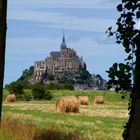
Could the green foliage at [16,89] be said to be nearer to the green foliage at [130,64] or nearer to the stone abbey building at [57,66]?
the green foliage at [130,64]

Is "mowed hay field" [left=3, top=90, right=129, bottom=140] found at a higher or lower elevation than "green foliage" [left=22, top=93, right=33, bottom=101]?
lower

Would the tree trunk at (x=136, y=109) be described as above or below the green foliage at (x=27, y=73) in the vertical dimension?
below

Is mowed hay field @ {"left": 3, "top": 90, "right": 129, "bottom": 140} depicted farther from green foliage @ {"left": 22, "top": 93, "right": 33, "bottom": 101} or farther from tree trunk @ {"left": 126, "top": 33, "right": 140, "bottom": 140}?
green foliage @ {"left": 22, "top": 93, "right": 33, "bottom": 101}

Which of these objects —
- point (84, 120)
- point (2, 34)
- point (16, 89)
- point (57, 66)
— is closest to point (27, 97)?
point (16, 89)

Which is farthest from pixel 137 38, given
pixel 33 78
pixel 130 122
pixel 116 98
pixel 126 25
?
pixel 33 78

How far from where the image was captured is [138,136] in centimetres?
637

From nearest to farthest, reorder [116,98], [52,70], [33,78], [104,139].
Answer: [104,139] < [116,98] < [33,78] < [52,70]

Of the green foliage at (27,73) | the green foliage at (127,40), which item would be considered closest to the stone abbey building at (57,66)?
the green foliage at (27,73)

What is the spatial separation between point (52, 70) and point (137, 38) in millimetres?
178976

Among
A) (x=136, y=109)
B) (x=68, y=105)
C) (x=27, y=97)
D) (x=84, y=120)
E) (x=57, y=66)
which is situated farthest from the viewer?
(x=57, y=66)

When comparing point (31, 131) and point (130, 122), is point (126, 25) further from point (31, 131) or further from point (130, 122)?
point (31, 131)

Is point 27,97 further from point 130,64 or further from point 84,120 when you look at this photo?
point 130,64

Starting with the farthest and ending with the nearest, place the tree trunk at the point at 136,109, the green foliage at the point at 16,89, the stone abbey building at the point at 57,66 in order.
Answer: the stone abbey building at the point at 57,66 → the green foliage at the point at 16,89 → the tree trunk at the point at 136,109

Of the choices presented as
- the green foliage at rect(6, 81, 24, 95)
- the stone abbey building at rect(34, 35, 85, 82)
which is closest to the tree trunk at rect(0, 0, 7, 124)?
the green foliage at rect(6, 81, 24, 95)
